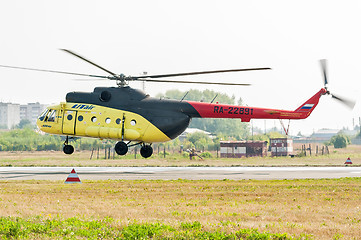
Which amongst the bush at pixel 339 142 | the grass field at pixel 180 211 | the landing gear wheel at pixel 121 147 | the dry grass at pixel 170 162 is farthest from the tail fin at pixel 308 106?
the bush at pixel 339 142

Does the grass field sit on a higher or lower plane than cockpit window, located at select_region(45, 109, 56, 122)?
lower

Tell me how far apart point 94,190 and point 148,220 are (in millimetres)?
7514

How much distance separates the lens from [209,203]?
53.9 feet

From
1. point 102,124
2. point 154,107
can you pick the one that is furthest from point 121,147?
point 154,107

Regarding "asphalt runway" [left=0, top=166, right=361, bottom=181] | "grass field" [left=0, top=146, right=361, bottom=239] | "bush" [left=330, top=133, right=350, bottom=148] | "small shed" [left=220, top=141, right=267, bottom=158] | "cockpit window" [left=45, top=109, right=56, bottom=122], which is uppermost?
"cockpit window" [left=45, top=109, right=56, bottom=122]

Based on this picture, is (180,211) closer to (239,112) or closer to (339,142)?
(239,112)

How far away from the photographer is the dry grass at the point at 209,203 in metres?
12.9

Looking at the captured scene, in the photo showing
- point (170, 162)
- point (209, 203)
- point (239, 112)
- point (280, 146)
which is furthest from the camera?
point (280, 146)

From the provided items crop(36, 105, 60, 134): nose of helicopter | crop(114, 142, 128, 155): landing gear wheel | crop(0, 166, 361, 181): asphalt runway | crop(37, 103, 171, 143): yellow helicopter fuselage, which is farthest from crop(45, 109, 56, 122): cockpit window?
crop(114, 142, 128, 155): landing gear wheel

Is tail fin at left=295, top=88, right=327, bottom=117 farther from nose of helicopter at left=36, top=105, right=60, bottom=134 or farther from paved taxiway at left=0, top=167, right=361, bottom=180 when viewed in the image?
nose of helicopter at left=36, top=105, right=60, bottom=134

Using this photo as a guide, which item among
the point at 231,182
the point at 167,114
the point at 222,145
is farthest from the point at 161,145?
the point at 231,182

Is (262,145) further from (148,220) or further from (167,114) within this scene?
(148,220)

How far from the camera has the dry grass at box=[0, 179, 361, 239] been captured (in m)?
12.9

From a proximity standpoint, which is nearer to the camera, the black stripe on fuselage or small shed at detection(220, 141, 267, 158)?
the black stripe on fuselage
